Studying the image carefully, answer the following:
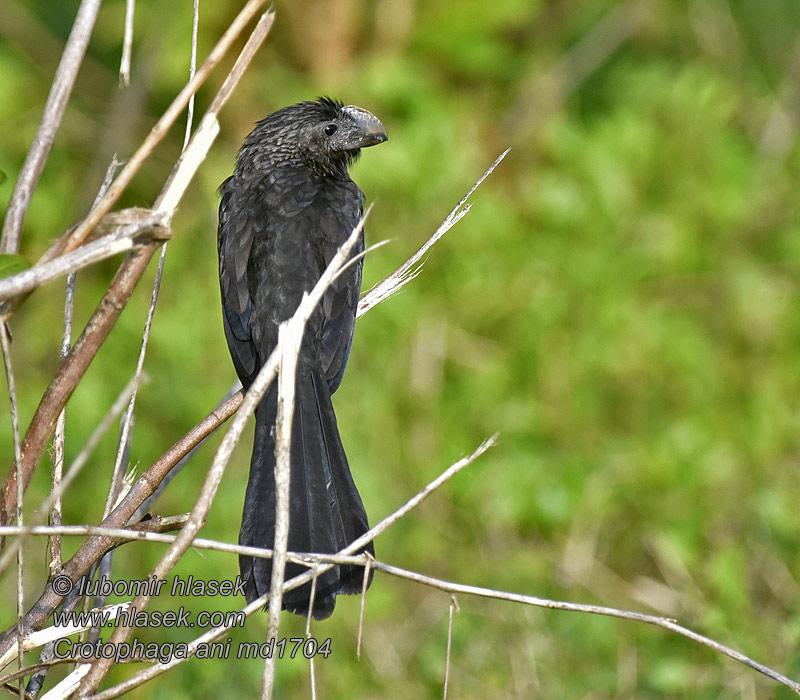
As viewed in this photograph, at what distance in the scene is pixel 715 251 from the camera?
5.73 metres

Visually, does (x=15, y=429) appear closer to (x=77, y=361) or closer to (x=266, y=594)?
(x=77, y=361)

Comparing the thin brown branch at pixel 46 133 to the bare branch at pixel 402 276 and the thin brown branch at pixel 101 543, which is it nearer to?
the thin brown branch at pixel 101 543

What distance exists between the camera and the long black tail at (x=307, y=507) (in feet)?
6.00

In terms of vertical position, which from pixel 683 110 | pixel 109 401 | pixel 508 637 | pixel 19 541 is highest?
pixel 683 110

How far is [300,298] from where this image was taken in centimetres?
266

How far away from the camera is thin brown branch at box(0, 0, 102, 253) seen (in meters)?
1.66

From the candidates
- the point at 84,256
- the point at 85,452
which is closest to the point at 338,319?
the point at 84,256

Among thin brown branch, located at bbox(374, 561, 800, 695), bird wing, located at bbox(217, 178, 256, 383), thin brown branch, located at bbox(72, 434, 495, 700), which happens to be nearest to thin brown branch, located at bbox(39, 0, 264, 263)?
thin brown branch, located at bbox(72, 434, 495, 700)

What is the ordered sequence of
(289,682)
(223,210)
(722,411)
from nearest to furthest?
1. (223,210)
2. (289,682)
3. (722,411)

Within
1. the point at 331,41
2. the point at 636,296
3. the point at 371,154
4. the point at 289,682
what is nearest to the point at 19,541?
the point at 289,682

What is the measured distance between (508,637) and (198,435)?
2019 millimetres

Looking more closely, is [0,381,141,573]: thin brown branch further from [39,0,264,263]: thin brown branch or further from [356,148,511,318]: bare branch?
[356,148,511,318]: bare branch

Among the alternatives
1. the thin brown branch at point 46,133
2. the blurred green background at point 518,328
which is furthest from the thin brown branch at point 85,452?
the blurred green background at point 518,328

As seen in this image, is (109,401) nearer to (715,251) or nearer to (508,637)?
(508,637)
